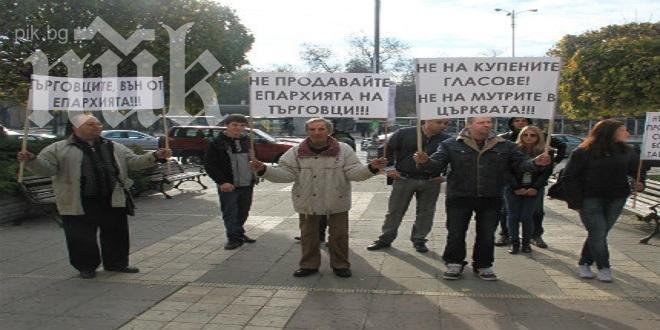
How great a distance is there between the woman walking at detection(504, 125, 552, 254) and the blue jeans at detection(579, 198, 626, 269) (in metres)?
1.16

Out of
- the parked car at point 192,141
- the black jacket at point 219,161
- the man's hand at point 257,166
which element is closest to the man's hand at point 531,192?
the man's hand at point 257,166

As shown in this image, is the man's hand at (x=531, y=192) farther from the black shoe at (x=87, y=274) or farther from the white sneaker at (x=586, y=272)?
the black shoe at (x=87, y=274)

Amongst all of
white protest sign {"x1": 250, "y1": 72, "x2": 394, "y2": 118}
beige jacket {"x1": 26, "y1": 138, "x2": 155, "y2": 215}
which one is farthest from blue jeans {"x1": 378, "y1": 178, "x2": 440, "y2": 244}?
beige jacket {"x1": 26, "y1": 138, "x2": 155, "y2": 215}

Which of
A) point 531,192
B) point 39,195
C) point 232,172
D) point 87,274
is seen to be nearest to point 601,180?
point 531,192

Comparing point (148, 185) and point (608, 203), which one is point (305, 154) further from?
point (148, 185)

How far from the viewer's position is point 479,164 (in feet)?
18.7

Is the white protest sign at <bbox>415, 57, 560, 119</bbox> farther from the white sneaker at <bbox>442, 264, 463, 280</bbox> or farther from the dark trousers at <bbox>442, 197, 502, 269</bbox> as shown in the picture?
the white sneaker at <bbox>442, 264, 463, 280</bbox>

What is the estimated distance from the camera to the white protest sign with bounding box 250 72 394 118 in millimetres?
6508

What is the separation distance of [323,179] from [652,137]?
191 inches

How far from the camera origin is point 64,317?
4.94 metres

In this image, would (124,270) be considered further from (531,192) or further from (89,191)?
(531,192)

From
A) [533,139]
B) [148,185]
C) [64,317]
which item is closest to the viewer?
[64,317]

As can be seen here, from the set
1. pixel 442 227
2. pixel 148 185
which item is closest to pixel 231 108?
pixel 148 185

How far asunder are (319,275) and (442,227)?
3.28 m
